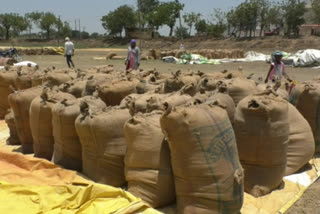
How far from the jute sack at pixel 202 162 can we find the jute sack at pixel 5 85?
13.2ft

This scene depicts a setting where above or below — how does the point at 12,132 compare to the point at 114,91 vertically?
below

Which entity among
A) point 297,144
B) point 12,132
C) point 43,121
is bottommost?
point 12,132

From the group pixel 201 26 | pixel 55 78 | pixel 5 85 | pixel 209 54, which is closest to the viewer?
pixel 55 78

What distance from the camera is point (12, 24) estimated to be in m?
59.3

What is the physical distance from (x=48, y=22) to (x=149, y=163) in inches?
2543

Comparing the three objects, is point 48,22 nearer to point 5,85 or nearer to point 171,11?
point 171,11

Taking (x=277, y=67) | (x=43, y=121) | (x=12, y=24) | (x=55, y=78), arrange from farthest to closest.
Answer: (x=12, y=24), (x=277, y=67), (x=55, y=78), (x=43, y=121)

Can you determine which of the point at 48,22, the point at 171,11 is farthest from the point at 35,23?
→ the point at 171,11

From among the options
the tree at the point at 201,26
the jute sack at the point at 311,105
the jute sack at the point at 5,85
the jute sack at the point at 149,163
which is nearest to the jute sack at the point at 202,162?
the jute sack at the point at 149,163

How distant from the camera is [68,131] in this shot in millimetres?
3535

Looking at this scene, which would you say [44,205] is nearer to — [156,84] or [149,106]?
[149,106]

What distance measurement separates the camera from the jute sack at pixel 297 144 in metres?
3.65

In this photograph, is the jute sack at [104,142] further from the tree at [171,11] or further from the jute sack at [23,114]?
the tree at [171,11]

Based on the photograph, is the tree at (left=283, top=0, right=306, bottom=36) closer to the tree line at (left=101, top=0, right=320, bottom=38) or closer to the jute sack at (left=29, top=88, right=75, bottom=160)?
the tree line at (left=101, top=0, right=320, bottom=38)
